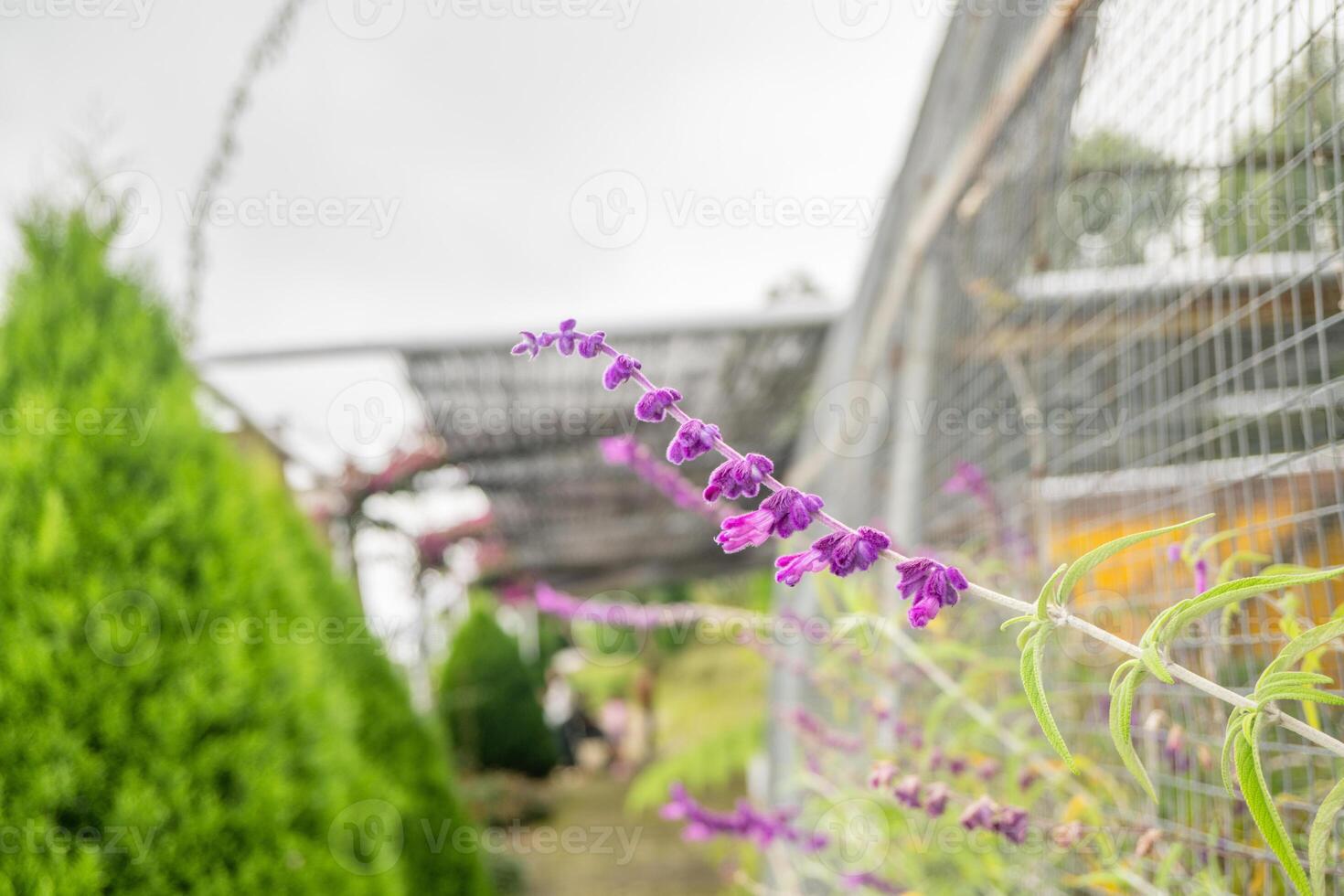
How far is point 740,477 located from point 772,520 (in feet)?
0.12

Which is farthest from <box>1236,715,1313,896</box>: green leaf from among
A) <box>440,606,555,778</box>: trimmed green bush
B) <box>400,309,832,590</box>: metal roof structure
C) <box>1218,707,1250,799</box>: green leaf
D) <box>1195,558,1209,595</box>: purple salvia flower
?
<box>440,606,555,778</box>: trimmed green bush

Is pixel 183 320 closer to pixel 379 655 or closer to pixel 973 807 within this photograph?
pixel 379 655

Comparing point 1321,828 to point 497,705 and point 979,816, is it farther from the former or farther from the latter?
point 497,705

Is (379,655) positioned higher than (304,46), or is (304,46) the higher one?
(304,46)

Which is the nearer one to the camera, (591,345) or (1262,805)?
(1262,805)

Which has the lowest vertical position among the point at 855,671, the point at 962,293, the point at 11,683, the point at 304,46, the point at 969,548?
the point at 855,671

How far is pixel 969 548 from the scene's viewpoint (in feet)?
5.84

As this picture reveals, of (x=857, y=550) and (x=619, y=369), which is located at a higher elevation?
(x=619, y=369)

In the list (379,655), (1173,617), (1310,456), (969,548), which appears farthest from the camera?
(379,655)

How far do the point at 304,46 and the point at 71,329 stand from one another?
124 cm

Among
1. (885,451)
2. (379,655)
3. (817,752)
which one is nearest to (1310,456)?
(817,752)

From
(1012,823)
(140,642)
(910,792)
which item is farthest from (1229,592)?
(140,642)

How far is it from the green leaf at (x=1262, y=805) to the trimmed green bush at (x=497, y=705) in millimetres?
9582

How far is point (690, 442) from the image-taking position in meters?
0.63
